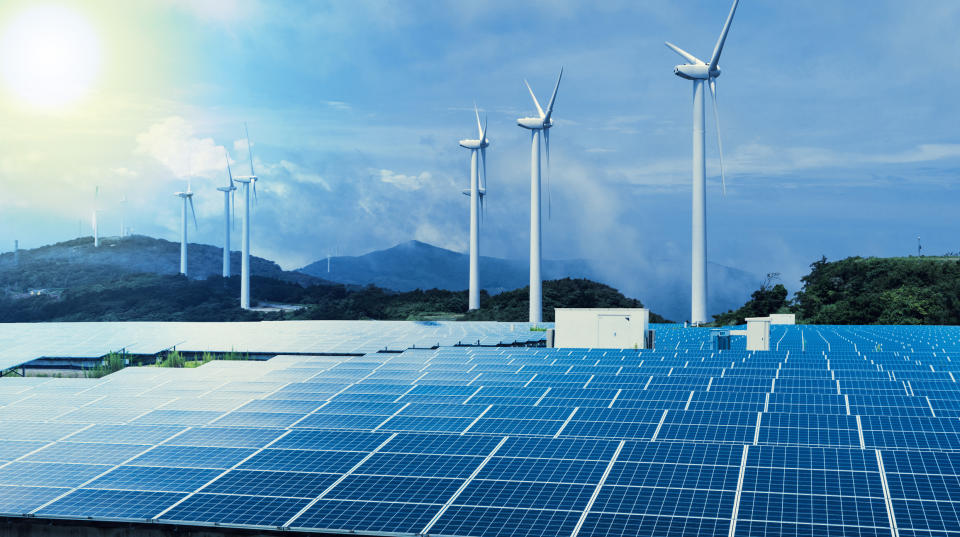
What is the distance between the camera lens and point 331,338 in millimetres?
63312

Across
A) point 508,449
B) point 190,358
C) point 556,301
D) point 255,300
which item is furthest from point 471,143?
point 508,449

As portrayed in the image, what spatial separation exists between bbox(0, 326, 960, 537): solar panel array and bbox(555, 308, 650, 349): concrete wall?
19.9m

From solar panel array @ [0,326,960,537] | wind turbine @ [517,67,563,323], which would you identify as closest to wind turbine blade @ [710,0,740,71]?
wind turbine @ [517,67,563,323]

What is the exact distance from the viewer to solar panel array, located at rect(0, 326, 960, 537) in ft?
60.6

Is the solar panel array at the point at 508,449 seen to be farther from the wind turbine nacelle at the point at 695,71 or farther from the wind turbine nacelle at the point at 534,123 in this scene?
the wind turbine nacelle at the point at 534,123

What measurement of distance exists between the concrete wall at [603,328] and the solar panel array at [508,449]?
19.9m

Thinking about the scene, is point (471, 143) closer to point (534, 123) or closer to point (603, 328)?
point (534, 123)

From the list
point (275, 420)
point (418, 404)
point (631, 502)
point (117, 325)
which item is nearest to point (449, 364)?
point (418, 404)

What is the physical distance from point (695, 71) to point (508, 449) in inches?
3203

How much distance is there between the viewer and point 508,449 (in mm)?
23359

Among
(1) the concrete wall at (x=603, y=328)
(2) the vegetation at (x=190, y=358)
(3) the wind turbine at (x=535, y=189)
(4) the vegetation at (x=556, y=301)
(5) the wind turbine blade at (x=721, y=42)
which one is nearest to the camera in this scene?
(2) the vegetation at (x=190, y=358)

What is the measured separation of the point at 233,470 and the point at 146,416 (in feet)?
28.0

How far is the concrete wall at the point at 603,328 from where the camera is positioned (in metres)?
57.3

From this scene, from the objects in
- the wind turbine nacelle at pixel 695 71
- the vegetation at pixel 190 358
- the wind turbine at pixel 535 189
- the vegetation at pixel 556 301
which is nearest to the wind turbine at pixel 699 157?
the wind turbine nacelle at pixel 695 71
